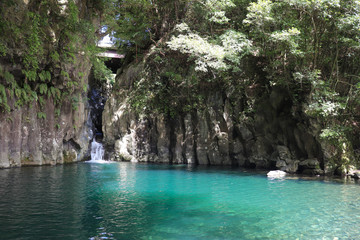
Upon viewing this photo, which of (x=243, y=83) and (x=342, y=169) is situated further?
(x=243, y=83)

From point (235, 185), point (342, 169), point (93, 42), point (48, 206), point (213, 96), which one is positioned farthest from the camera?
point (213, 96)

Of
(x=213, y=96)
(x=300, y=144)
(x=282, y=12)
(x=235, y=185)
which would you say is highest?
(x=282, y=12)

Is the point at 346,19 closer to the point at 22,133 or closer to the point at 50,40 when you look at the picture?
the point at 50,40

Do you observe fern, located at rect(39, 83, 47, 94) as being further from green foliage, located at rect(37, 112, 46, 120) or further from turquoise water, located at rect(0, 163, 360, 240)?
turquoise water, located at rect(0, 163, 360, 240)

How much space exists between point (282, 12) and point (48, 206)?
1416 cm

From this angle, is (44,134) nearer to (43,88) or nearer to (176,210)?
(43,88)

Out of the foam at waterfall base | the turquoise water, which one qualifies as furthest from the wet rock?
the foam at waterfall base

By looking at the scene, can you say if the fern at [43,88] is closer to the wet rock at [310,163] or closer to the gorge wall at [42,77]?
the gorge wall at [42,77]

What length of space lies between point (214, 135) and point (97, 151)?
1106 centimetres

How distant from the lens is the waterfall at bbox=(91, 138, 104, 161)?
2523 cm

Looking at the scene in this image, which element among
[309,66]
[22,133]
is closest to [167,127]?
[22,133]

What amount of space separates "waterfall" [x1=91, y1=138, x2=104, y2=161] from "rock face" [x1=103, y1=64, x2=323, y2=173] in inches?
36.9

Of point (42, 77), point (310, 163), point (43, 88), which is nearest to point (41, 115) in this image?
point (43, 88)

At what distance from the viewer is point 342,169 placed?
1438 cm
